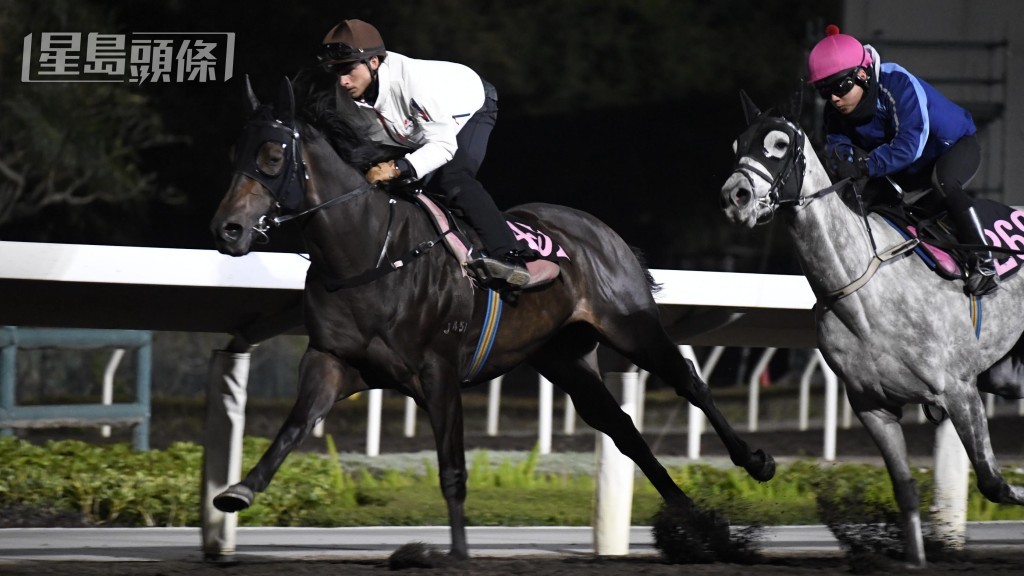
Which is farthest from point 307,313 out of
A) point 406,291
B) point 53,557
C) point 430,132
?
point 53,557

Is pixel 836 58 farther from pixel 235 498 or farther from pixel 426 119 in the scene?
pixel 235 498

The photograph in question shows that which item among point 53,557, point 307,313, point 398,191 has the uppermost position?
point 398,191

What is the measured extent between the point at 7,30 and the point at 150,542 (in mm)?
7350

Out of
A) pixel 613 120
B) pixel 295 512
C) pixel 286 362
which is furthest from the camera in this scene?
pixel 613 120

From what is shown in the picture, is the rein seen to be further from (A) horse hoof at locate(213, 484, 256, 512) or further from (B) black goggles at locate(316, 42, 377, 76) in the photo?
(A) horse hoof at locate(213, 484, 256, 512)

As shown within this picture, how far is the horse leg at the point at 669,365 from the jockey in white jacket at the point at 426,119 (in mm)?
669

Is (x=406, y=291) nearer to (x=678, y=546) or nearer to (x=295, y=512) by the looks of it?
(x=678, y=546)

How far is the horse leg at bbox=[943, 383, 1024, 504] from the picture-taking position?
16.9 ft

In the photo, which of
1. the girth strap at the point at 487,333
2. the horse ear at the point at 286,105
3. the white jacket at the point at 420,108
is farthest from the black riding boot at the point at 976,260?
the horse ear at the point at 286,105

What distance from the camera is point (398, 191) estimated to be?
5.44 meters

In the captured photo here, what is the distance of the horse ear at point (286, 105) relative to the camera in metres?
5.05

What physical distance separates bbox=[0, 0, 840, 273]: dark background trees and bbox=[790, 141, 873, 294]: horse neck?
7.82m

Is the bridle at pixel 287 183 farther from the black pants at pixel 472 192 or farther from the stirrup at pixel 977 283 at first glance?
the stirrup at pixel 977 283

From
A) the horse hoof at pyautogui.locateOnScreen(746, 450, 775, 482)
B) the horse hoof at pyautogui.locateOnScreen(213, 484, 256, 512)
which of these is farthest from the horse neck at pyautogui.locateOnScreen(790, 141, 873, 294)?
the horse hoof at pyautogui.locateOnScreen(213, 484, 256, 512)
